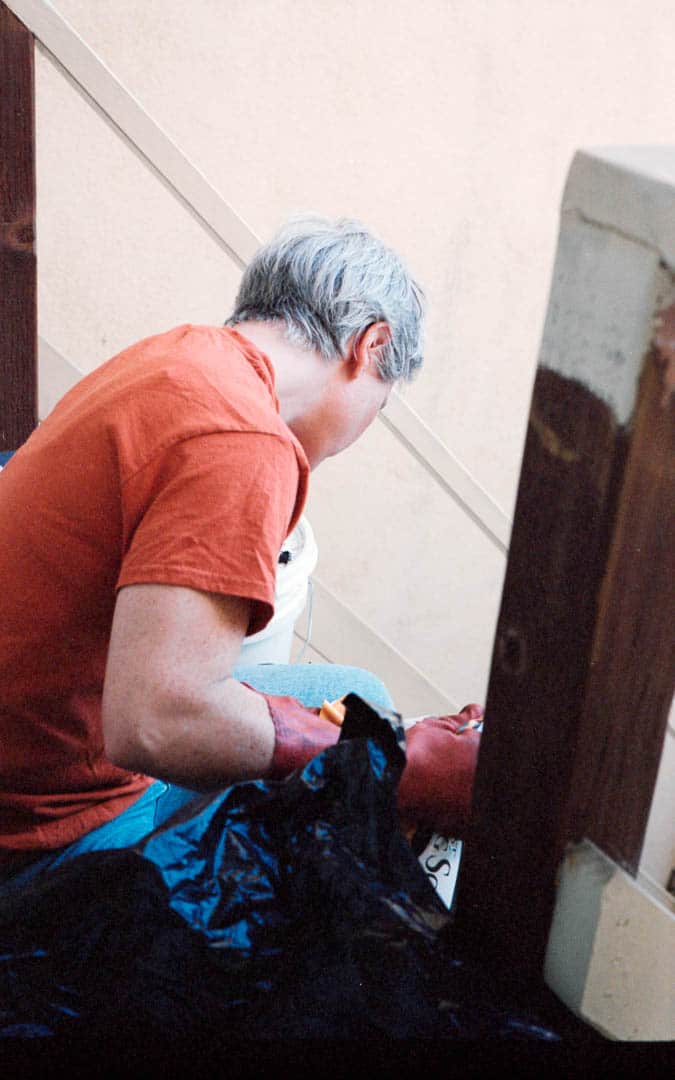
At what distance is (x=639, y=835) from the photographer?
2.44ft

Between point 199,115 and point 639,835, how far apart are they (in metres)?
2.61

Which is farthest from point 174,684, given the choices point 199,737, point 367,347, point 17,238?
point 17,238

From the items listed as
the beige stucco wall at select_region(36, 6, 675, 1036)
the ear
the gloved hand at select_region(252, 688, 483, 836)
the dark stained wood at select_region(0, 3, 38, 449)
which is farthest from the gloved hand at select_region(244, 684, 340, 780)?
the beige stucco wall at select_region(36, 6, 675, 1036)

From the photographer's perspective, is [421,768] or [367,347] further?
[367,347]

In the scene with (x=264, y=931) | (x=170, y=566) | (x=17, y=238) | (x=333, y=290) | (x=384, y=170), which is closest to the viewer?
(x=264, y=931)

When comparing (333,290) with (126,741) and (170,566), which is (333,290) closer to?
(170,566)

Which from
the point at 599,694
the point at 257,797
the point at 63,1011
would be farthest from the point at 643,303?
the point at 63,1011

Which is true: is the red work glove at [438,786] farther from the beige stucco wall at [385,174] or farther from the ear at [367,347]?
the beige stucco wall at [385,174]

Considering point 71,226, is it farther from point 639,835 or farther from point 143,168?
point 639,835

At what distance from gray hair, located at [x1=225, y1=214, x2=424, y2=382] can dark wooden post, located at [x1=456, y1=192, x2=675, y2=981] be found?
0.67 metres

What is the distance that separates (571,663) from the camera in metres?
0.66

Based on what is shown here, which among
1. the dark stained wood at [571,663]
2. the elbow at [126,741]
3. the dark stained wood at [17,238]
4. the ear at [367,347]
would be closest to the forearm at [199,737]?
the elbow at [126,741]

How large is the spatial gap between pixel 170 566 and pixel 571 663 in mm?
390

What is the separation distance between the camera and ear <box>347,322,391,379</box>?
129cm
